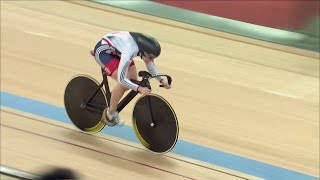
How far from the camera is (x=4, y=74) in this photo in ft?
4.22

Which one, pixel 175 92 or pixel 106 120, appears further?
pixel 175 92

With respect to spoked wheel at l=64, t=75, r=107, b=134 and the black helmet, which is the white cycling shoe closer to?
spoked wheel at l=64, t=75, r=107, b=134

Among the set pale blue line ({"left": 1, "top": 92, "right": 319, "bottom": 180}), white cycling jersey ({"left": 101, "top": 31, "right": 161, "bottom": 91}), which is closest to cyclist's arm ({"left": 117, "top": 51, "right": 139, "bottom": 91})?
white cycling jersey ({"left": 101, "top": 31, "right": 161, "bottom": 91})

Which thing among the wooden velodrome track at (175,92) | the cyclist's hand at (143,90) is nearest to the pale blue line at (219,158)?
the wooden velodrome track at (175,92)

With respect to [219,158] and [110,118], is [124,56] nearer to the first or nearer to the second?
[110,118]

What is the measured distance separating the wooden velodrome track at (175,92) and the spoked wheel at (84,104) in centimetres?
2

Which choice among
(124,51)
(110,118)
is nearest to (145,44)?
(124,51)

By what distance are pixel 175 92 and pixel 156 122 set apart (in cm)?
16

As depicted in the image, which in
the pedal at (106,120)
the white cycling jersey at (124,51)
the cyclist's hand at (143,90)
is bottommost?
the pedal at (106,120)

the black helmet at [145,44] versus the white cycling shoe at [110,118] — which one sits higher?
the black helmet at [145,44]

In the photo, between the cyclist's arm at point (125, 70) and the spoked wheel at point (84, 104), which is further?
the spoked wheel at point (84, 104)

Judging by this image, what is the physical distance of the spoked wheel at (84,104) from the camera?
1.07 metres

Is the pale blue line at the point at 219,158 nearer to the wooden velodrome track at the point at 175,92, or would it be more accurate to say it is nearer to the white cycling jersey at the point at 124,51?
the wooden velodrome track at the point at 175,92

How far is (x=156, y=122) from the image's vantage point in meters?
1.02
